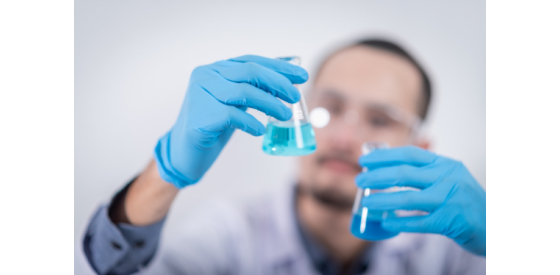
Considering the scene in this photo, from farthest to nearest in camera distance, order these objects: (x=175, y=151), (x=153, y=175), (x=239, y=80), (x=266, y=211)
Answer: (x=266, y=211) < (x=153, y=175) < (x=175, y=151) < (x=239, y=80)

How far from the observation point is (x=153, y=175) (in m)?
1.43

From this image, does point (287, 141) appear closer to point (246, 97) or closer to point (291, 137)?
point (291, 137)

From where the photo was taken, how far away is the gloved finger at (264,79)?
1172 mm

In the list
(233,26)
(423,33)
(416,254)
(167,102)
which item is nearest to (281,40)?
(233,26)

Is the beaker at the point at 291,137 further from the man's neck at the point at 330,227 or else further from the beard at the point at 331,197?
the man's neck at the point at 330,227

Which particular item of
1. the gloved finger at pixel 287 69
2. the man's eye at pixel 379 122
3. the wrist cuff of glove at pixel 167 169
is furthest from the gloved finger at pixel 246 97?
the man's eye at pixel 379 122

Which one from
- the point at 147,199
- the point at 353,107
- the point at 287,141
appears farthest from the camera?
the point at 353,107

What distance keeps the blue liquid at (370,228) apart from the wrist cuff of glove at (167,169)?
0.68m

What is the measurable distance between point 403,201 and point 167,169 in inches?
37.1

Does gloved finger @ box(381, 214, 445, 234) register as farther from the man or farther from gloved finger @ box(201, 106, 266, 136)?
gloved finger @ box(201, 106, 266, 136)

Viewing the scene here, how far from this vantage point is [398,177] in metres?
1.32

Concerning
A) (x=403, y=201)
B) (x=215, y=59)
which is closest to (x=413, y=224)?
(x=403, y=201)
